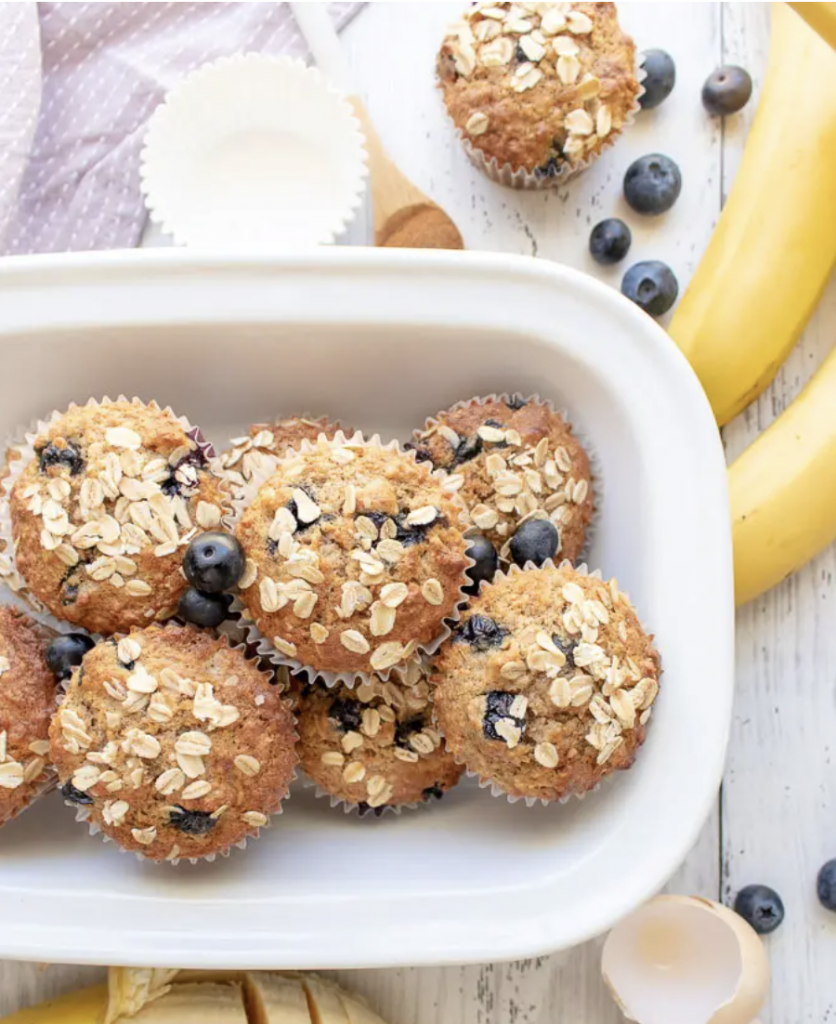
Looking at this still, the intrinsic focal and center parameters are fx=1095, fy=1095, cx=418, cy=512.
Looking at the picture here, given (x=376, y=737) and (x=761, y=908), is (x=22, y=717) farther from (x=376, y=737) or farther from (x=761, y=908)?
(x=761, y=908)

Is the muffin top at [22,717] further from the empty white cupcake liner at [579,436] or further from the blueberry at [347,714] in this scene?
the empty white cupcake liner at [579,436]

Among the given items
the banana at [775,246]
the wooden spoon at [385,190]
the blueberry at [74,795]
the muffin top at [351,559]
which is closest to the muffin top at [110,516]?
the muffin top at [351,559]

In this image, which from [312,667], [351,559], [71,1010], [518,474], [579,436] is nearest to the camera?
[351,559]

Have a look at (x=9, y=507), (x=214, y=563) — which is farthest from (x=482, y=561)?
(x=9, y=507)

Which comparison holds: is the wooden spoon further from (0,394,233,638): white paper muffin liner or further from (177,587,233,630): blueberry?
(177,587,233,630): blueberry

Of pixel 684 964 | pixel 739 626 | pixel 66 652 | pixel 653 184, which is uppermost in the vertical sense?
pixel 653 184
